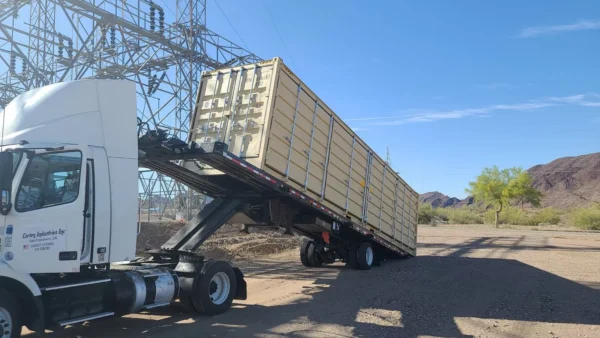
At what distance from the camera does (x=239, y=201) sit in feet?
29.8

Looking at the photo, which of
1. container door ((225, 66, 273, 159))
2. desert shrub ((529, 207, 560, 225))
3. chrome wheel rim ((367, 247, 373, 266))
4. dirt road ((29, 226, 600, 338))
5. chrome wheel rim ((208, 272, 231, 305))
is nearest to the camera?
dirt road ((29, 226, 600, 338))

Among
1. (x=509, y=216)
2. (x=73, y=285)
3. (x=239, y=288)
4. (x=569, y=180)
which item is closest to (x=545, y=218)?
(x=509, y=216)

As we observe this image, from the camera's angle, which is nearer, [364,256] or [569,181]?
[364,256]

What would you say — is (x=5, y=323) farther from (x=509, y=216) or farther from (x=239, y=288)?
(x=509, y=216)

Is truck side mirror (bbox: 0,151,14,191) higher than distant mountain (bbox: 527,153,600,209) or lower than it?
lower

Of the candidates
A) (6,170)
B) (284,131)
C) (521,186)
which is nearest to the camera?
(6,170)

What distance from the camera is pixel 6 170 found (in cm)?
525

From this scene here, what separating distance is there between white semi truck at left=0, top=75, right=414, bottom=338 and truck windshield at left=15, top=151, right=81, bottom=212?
0.04 ft

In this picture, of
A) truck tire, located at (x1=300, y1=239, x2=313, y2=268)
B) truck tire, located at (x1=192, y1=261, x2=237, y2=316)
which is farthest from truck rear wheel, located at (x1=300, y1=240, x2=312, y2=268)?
truck tire, located at (x1=192, y1=261, x2=237, y2=316)

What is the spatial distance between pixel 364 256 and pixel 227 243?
6.95 metres

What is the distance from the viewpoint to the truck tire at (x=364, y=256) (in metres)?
12.8

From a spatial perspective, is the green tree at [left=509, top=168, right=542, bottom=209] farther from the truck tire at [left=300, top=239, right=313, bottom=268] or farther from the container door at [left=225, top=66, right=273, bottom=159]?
the container door at [left=225, top=66, right=273, bottom=159]

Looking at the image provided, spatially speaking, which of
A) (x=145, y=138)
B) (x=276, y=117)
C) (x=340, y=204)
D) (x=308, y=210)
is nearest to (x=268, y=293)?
(x=308, y=210)

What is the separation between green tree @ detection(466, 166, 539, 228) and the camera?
4644 cm
